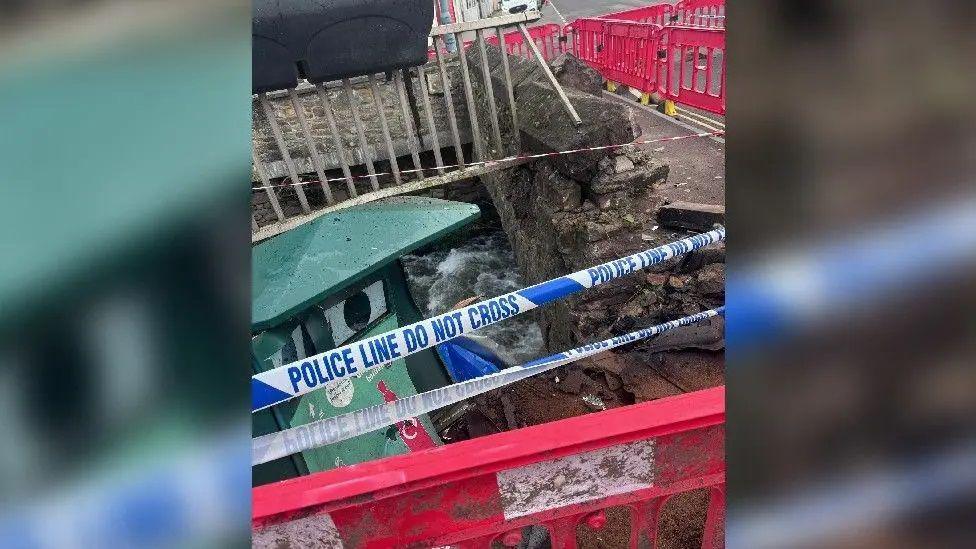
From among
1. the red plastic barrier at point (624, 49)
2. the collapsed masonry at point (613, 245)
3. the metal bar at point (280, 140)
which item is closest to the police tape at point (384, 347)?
the collapsed masonry at point (613, 245)

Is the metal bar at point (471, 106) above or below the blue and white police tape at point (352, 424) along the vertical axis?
above

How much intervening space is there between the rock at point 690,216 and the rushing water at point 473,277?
10.3ft

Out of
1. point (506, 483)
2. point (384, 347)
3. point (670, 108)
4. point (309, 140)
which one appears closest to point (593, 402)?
point (384, 347)

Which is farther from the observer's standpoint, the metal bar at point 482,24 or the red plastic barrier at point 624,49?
the red plastic barrier at point 624,49

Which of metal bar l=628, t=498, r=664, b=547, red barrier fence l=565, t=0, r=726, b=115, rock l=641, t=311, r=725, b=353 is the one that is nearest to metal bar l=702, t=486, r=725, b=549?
metal bar l=628, t=498, r=664, b=547

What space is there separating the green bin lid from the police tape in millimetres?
544

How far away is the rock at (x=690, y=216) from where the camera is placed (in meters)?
4.32

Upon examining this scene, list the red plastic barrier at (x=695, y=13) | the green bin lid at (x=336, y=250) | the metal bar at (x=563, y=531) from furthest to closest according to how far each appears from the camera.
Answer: the red plastic barrier at (x=695, y=13) < the green bin lid at (x=336, y=250) < the metal bar at (x=563, y=531)

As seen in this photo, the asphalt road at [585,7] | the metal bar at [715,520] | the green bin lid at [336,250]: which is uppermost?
the asphalt road at [585,7]

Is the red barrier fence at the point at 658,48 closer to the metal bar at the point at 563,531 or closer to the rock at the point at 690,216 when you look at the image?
the rock at the point at 690,216
